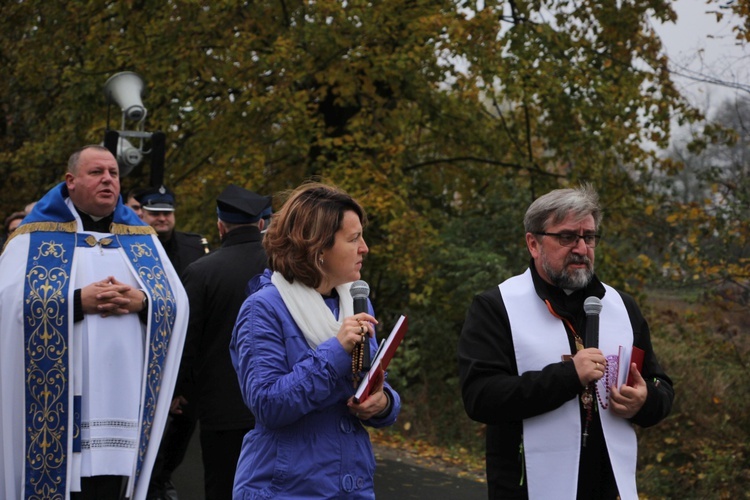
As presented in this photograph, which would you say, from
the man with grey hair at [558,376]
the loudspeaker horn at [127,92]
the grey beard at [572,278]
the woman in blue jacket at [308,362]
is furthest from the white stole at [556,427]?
the loudspeaker horn at [127,92]

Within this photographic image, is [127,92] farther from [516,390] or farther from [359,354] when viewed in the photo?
[359,354]

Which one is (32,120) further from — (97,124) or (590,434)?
(590,434)

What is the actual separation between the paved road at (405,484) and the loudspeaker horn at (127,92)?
4358mm

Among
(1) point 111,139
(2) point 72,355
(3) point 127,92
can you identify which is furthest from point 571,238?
(3) point 127,92

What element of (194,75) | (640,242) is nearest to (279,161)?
(194,75)

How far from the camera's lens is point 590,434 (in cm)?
425

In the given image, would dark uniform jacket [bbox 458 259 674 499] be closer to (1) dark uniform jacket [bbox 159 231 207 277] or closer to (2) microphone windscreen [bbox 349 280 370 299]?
(2) microphone windscreen [bbox 349 280 370 299]

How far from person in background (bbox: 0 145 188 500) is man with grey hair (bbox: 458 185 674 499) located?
7.06 ft

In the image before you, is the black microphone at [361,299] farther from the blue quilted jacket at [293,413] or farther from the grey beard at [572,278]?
the grey beard at [572,278]

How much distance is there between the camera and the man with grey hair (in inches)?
164

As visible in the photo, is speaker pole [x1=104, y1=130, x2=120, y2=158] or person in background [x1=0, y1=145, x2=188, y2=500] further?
speaker pole [x1=104, y1=130, x2=120, y2=158]

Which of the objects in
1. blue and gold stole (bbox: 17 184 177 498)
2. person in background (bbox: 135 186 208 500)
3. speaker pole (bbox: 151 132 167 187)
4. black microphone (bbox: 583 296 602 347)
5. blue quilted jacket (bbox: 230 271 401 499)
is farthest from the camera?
speaker pole (bbox: 151 132 167 187)

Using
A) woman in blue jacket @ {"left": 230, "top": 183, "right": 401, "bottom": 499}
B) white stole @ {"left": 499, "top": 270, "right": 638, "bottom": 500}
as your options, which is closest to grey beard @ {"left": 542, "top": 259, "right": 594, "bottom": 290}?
white stole @ {"left": 499, "top": 270, "right": 638, "bottom": 500}

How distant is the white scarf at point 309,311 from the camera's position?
12.9ft
